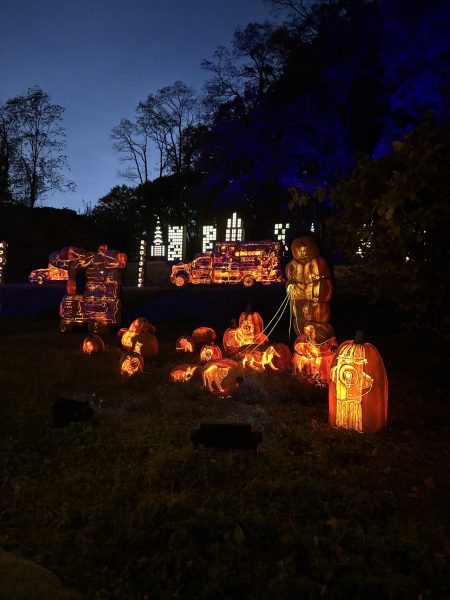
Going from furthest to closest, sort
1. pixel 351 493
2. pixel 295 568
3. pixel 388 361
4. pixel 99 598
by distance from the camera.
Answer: pixel 388 361, pixel 351 493, pixel 295 568, pixel 99 598

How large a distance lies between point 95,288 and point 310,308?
629 centimetres

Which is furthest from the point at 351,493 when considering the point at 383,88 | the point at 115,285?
the point at 383,88

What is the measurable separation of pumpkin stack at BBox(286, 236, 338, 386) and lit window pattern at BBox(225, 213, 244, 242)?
18843mm

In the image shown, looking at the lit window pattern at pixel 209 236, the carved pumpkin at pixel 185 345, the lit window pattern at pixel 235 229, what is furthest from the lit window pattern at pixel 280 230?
the carved pumpkin at pixel 185 345

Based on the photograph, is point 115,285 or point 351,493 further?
point 115,285

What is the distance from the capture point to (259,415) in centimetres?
612

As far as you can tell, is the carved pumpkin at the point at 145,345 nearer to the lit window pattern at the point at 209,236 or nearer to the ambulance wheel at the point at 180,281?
the ambulance wheel at the point at 180,281

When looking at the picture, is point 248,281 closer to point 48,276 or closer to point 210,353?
point 48,276

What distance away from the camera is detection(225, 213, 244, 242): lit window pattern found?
89.4 feet

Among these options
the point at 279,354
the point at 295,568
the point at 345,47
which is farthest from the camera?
the point at 345,47

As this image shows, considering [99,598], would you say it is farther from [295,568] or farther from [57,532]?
[295,568]

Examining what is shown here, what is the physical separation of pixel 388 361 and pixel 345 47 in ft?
49.5

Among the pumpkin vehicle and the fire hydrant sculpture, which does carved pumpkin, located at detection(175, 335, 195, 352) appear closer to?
the fire hydrant sculpture

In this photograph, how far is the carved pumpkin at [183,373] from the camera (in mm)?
7875
